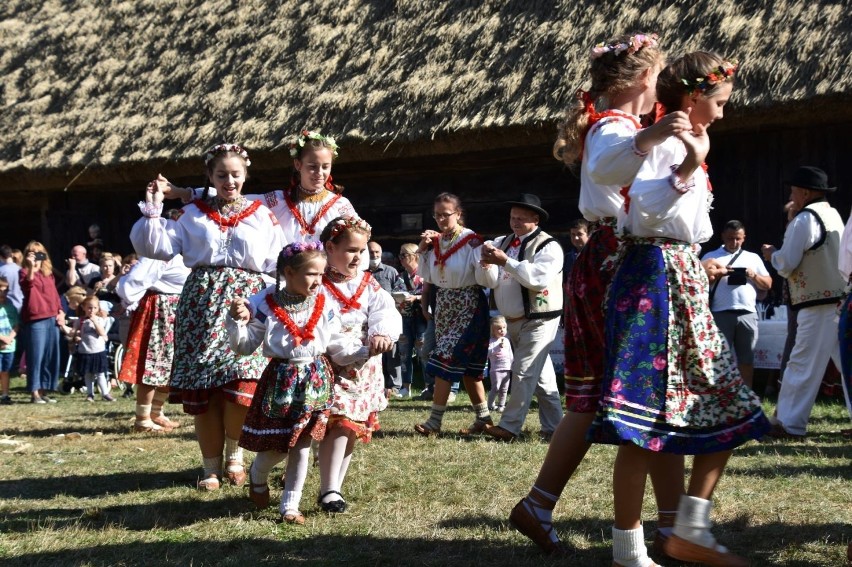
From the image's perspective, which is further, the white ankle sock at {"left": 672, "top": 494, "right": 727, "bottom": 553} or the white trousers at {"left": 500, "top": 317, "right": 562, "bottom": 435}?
the white trousers at {"left": 500, "top": 317, "right": 562, "bottom": 435}

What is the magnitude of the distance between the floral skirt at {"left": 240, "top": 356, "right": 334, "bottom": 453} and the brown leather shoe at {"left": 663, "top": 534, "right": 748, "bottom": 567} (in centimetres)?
159

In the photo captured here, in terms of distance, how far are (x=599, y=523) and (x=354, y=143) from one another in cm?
723

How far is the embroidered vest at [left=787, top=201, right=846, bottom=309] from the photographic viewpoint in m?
6.21

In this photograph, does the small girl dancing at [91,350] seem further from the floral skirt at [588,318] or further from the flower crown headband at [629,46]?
the flower crown headband at [629,46]

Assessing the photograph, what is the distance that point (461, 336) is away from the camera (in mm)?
6613

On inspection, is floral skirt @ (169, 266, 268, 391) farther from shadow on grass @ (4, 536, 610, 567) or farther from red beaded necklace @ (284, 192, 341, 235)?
shadow on grass @ (4, 536, 610, 567)

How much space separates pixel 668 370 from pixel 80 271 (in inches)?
432

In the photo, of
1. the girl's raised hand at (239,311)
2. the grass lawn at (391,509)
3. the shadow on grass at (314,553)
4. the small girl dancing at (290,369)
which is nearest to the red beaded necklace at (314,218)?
the small girl dancing at (290,369)

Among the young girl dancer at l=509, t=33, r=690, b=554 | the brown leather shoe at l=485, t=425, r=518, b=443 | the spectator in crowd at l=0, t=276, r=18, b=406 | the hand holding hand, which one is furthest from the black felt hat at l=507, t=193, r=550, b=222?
the spectator in crowd at l=0, t=276, r=18, b=406

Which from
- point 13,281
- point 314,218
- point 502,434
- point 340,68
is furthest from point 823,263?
point 13,281

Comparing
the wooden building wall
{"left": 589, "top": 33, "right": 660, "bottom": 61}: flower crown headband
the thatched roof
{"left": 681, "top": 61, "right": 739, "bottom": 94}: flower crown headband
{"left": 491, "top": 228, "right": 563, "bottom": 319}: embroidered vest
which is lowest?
{"left": 491, "top": 228, "right": 563, "bottom": 319}: embroidered vest

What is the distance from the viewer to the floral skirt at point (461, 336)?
Answer: 6578 millimetres

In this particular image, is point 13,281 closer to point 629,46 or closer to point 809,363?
point 809,363

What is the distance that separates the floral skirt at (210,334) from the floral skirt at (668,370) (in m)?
2.23
